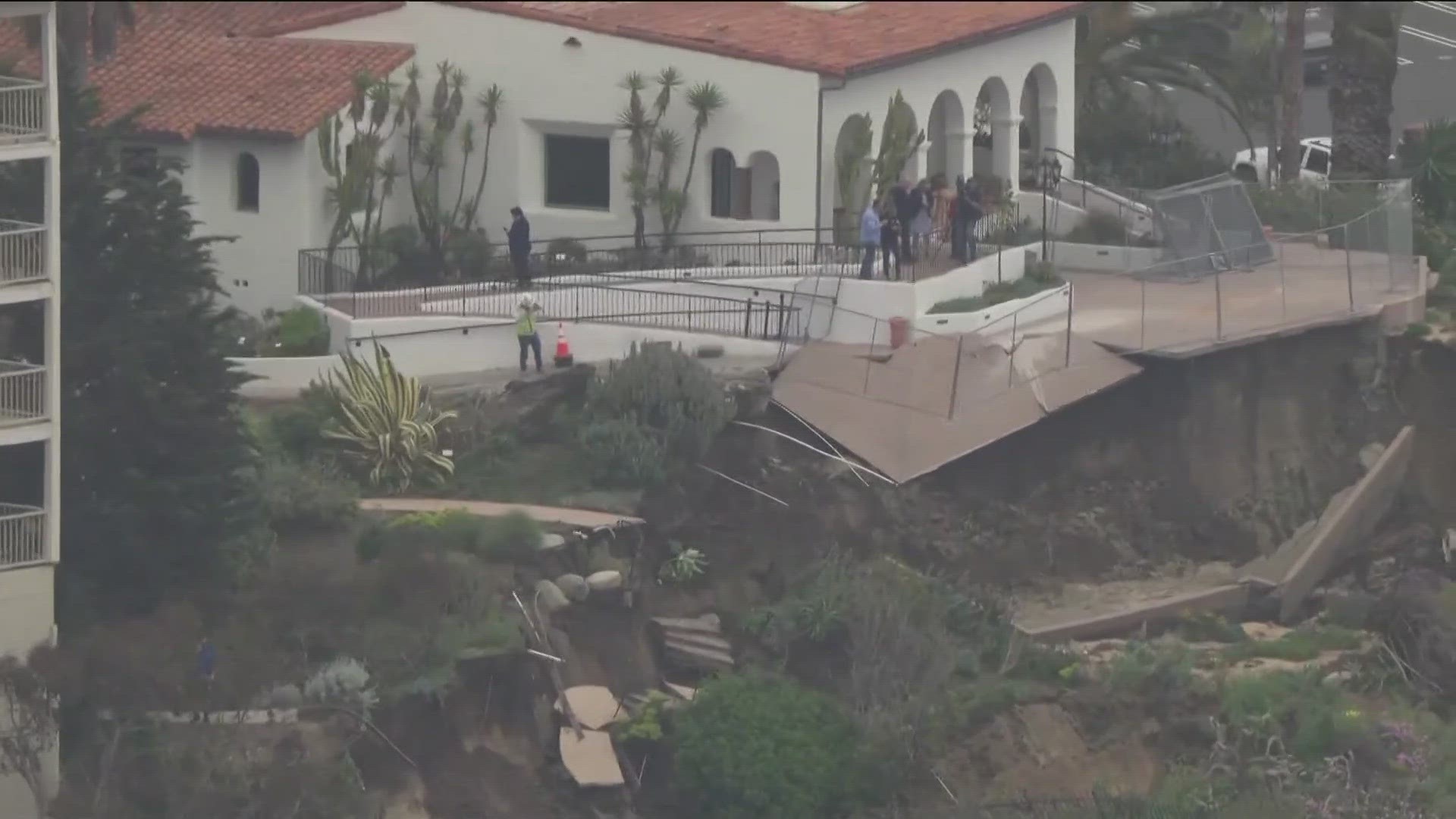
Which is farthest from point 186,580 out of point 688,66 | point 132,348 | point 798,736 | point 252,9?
A: point 252,9

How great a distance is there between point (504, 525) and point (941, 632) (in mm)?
5153

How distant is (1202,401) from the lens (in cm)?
4244

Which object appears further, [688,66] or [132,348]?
[688,66]

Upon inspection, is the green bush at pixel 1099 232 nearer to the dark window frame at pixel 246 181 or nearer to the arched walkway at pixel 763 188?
the arched walkway at pixel 763 188

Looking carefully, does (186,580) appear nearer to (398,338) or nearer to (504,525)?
(504,525)

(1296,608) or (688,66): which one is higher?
(688,66)

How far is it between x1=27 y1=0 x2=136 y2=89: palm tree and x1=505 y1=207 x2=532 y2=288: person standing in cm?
603

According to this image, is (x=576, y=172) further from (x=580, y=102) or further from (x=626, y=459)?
(x=626, y=459)

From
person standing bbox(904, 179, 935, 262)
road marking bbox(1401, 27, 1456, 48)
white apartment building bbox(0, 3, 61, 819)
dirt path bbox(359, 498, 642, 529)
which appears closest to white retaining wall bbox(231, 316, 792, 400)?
person standing bbox(904, 179, 935, 262)

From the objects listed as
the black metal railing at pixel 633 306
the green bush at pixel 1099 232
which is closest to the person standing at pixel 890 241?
the black metal railing at pixel 633 306

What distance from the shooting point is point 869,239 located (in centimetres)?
4225

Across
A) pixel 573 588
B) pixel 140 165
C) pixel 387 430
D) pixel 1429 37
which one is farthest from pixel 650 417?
pixel 1429 37

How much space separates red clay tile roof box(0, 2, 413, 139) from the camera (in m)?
44.5

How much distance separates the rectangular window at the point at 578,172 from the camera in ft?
152
